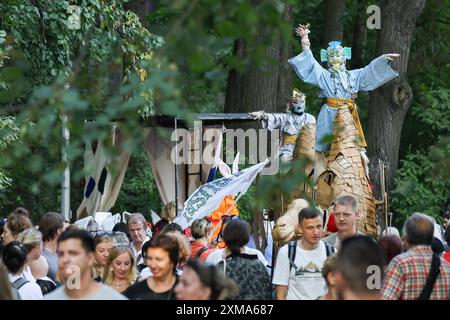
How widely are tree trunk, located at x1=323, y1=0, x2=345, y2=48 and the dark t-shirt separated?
19.3 metres

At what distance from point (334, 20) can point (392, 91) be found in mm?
3370

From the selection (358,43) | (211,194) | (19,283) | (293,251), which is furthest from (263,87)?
(19,283)

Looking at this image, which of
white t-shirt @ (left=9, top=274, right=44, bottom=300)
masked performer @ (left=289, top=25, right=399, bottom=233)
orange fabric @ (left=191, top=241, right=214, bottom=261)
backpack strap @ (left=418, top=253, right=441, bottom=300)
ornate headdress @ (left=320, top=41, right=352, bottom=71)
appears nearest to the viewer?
backpack strap @ (left=418, top=253, right=441, bottom=300)

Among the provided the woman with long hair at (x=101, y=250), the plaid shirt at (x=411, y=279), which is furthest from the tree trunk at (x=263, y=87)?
the plaid shirt at (x=411, y=279)

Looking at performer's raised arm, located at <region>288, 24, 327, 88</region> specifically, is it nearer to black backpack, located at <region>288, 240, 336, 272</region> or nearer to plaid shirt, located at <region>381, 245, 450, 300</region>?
black backpack, located at <region>288, 240, 336, 272</region>

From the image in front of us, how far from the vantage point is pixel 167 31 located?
6.82 m

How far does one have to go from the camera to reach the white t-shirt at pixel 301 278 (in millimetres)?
9414

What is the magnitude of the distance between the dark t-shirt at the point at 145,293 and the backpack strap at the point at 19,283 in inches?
37.0

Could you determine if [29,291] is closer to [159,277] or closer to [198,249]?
[159,277]

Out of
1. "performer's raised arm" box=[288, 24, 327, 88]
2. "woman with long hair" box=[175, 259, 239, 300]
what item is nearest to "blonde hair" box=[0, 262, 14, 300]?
"woman with long hair" box=[175, 259, 239, 300]

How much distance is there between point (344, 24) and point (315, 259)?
20.3 m

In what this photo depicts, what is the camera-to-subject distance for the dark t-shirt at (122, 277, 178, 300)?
8484 mm
